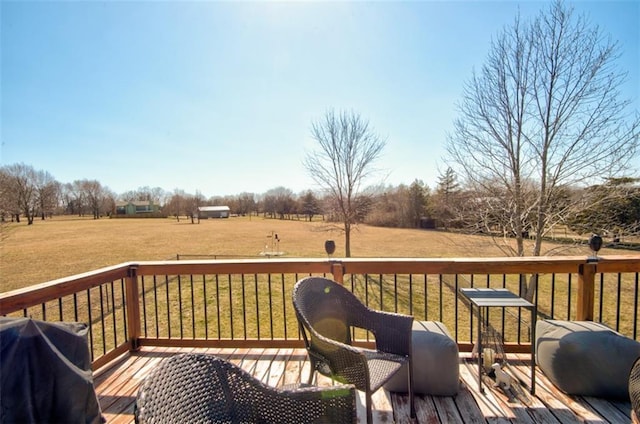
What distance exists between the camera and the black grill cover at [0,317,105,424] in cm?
103

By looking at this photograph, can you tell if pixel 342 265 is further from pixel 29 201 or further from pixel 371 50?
pixel 29 201

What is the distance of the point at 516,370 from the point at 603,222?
506 centimetres

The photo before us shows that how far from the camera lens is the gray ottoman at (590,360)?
175cm

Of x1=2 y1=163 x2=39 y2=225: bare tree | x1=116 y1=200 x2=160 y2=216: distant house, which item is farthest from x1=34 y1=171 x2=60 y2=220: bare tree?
x1=116 y1=200 x2=160 y2=216: distant house

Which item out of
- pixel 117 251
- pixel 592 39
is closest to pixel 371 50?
pixel 592 39

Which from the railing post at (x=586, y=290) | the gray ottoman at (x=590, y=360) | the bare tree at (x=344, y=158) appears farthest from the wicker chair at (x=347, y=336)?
the bare tree at (x=344, y=158)

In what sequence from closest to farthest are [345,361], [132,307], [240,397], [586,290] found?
[240,397], [345,361], [586,290], [132,307]

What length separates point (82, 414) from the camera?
4.06ft

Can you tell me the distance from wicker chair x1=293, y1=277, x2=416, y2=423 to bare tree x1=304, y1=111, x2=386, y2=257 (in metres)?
7.81

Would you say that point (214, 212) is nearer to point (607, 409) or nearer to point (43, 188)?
point (43, 188)

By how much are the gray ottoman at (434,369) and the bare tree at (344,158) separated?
25.6ft

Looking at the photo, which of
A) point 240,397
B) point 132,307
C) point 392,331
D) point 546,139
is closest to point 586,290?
point 392,331

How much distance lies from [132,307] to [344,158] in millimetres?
8136

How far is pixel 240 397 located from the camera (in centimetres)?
108
